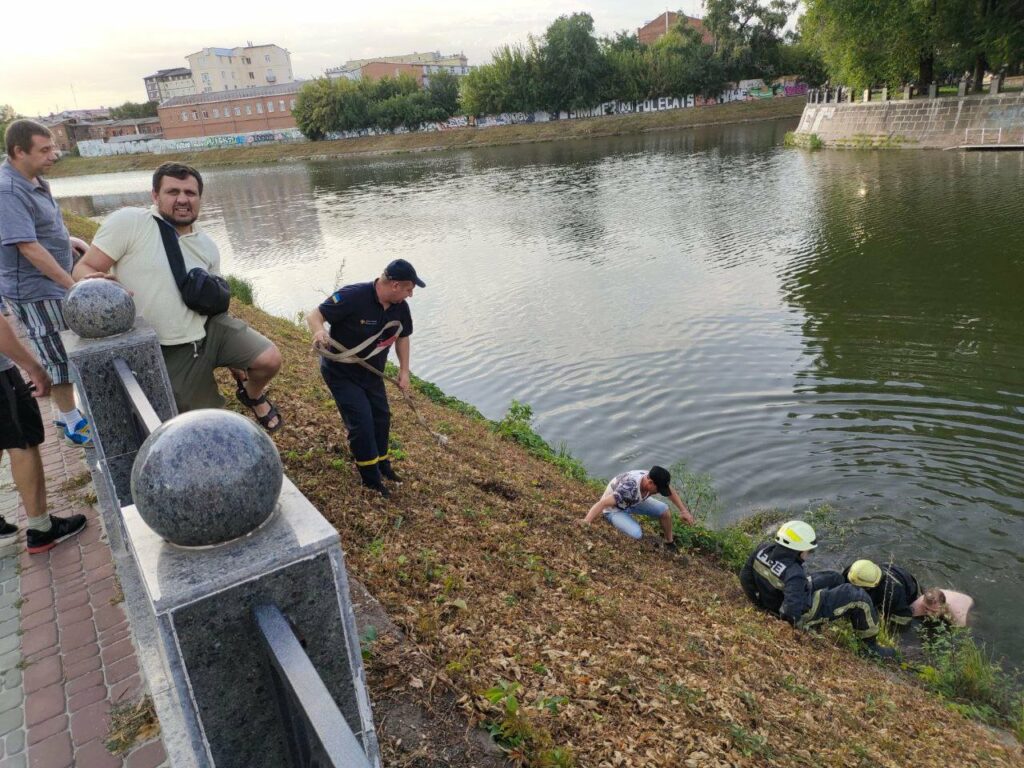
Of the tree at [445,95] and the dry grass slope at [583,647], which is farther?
the tree at [445,95]

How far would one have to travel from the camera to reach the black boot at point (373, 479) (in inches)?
227

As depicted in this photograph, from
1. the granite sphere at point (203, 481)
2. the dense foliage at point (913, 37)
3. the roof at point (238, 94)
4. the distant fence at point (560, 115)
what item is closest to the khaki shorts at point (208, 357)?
the granite sphere at point (203, 481)

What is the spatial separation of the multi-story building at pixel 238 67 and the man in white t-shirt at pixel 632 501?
153768 millimetres

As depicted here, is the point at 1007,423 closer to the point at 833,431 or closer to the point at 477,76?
the point at 833,431

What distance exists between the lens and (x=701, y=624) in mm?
5520

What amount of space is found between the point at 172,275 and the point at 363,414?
177 centimetres

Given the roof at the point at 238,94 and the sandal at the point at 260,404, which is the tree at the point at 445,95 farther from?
the sandal at the point at 260,404

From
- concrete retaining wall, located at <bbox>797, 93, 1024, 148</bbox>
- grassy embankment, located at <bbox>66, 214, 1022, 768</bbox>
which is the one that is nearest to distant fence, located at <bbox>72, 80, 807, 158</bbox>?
concrete retaining wall, located at <bbox>797, 93, 1024, 148</bbox>

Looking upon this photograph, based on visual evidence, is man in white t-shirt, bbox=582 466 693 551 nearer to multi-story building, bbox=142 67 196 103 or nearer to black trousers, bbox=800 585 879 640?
black trousers, bbox=800 585 879 640

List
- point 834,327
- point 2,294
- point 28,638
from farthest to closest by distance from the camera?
point 834,327
point 2,294
point 28,638

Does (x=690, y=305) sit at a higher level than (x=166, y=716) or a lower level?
lower

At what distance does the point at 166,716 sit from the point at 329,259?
883 inches

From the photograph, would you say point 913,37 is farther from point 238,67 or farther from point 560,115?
point 238,67

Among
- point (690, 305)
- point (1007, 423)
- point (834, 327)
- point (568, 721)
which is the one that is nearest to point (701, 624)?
point (568, 721)
